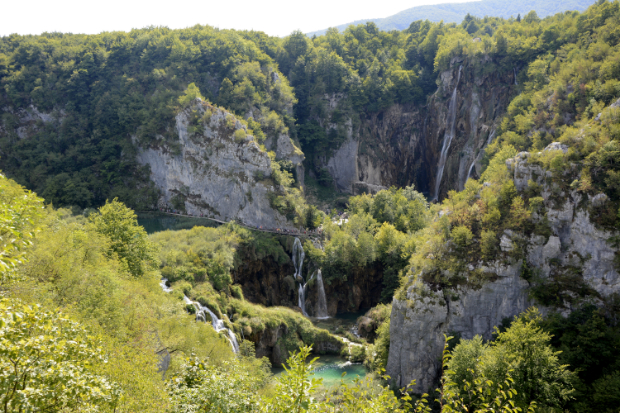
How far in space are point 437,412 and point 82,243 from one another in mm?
30541

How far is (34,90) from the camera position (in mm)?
76500

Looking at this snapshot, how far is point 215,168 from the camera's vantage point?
2751 inches

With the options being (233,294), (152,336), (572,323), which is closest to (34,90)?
(233,294)

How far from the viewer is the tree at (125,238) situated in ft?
108

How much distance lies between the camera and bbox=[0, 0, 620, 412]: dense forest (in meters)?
11.8

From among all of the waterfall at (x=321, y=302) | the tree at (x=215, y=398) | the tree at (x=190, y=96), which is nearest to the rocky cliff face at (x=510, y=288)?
the waterfall at (x=321, y=302)

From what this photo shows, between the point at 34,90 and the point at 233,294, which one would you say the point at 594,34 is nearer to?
the point at 233,294

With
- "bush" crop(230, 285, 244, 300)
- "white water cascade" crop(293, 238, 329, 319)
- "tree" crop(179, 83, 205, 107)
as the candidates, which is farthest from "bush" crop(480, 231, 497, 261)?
"tree" crop(179, 83, 205, 107)

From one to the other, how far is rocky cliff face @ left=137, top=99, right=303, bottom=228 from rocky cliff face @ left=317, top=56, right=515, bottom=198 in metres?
19.4

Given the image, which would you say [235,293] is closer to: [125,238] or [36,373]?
[125,238]

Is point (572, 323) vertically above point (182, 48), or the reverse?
point (182, 48)

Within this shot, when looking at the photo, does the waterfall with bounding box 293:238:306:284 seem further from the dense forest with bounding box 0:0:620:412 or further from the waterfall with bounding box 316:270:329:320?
the waterfall with bounding box 316:270:329:320

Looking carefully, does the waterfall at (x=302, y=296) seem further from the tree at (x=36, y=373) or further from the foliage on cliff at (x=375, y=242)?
the tree at (x=36, y=373)

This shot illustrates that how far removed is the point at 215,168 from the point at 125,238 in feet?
122
